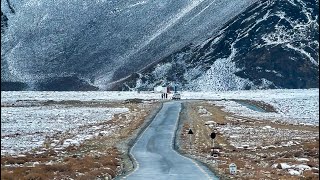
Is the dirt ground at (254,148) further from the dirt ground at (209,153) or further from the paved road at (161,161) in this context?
the paved road at (161,161)

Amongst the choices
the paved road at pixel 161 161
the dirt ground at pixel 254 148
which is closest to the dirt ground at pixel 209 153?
the dirt ground at pixel 254 148

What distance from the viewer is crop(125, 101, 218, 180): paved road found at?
29.5 metres

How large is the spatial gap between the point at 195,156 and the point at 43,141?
15818 mm

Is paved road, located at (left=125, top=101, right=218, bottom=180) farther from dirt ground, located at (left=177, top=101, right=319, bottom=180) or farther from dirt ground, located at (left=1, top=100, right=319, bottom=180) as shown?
dirt ground, located at (left=177, top=101, right=319, bottom=180)

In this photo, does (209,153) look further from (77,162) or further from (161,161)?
(77,162)

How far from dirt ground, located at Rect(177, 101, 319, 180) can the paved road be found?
1226mm

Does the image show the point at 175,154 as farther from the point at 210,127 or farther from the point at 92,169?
the point at 210,127

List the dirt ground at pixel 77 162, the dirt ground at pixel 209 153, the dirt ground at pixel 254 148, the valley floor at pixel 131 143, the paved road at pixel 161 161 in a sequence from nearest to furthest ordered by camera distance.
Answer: the dirt ground at pixel 77 162
the paved road at pixel 161 161
the dirt ground at pixel 209 153
the valley floor at pixel 131 143
the dirt ground at pixel 254 148

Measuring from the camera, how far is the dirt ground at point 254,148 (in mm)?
32938

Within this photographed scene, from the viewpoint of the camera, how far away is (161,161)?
3838cm

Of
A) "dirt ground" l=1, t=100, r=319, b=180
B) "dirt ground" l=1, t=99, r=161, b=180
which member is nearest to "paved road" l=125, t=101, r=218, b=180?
"dirt ground" l=1, t=100, r=319, b=180

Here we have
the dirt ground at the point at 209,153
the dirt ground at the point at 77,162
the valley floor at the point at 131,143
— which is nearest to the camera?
the dirt ground at the point at 77,162

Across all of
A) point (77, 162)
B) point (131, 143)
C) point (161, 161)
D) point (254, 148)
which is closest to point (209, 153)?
point (254, 148)

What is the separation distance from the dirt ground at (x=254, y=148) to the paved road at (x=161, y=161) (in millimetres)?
1226
